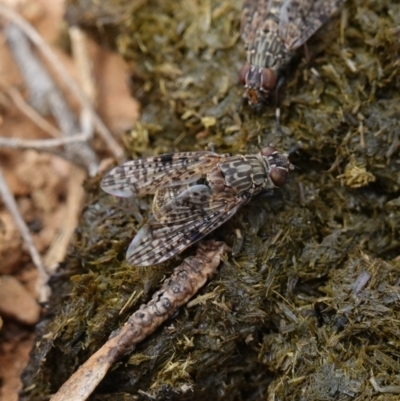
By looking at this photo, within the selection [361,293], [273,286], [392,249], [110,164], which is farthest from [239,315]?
[110,164]

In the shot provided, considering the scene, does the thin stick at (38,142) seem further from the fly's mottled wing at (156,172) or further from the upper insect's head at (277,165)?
the upper insect's head at (277,165)

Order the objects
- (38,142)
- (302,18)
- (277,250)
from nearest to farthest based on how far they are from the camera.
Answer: (277,250)
(302,18)
(38,142)

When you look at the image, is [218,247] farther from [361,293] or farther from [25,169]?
[25,169]

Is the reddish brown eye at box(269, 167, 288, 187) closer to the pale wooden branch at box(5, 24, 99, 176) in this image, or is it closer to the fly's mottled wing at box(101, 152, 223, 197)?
the fly's mottled wing at box(101, 152, 223, 197)

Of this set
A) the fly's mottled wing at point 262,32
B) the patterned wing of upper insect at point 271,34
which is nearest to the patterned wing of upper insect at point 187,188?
the patterned wing of upper insect at point 271,34

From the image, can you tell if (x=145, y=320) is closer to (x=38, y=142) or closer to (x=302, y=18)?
(x=38, y=142)

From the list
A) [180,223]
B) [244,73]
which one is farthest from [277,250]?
[244,73]

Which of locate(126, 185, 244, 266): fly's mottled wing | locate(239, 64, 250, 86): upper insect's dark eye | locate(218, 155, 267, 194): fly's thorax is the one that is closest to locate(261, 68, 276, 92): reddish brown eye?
locate(239, 64, 250, 86): upper insect's dark eye
